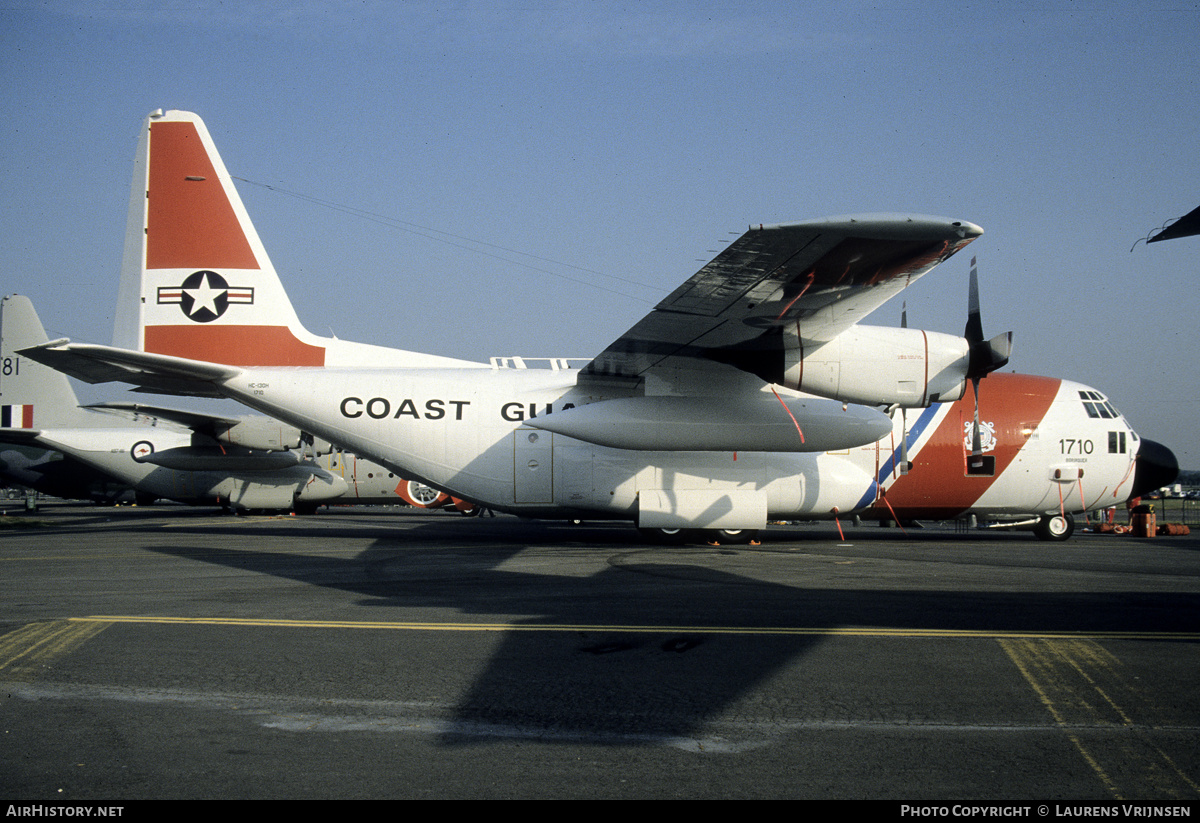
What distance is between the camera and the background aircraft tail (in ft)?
51.1

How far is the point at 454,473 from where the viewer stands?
1584cm

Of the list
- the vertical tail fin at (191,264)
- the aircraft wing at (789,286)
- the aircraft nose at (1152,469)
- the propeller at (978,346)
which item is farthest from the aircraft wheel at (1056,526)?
the vertical tail fin at (191,264)

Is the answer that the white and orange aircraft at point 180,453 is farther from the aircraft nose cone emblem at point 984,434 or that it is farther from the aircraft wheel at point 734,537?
the aircraft nose cone emblem at point 984,434

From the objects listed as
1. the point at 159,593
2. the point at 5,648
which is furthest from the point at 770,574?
the point at 5,648

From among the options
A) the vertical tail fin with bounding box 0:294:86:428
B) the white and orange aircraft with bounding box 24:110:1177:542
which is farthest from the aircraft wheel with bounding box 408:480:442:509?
the white and orange aircraft with bounding box 24:110:1177:542

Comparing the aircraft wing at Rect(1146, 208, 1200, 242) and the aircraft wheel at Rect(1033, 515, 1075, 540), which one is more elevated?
the aircraft wing at Rect(1146, 208, 1200, 242)

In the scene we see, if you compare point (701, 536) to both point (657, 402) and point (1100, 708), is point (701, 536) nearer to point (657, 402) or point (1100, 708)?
point (657, 402)

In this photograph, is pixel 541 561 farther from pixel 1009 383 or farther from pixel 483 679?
pixel 1009 383

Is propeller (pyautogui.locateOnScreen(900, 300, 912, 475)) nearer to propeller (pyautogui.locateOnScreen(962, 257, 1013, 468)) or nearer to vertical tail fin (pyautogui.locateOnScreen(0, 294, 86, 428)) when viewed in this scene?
propeller (pyautogui.locateOnScreen(962, 257, 1013, 468))

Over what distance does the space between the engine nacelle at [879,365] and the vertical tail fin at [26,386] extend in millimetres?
32552

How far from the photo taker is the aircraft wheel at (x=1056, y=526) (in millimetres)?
18219

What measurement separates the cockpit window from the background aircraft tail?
54.6ft

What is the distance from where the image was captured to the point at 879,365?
13.4 m
